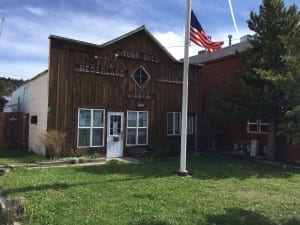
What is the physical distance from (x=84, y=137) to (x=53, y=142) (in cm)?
170

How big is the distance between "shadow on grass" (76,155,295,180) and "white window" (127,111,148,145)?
116 inches

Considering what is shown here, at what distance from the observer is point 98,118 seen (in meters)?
17.4

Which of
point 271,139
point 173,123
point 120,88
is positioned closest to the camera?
point 120,88

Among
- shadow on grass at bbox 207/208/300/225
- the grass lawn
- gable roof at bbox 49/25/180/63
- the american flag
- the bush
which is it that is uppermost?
gable roof at bbox 49/25/180/63

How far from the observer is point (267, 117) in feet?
57.6

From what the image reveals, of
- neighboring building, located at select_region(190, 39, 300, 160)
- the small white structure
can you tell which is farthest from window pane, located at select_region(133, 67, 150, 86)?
the small white structure

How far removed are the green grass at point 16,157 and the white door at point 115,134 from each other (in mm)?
3416

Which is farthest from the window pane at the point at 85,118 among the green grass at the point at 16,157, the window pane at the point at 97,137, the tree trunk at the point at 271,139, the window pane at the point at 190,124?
the tree trunk at the point at 271,139

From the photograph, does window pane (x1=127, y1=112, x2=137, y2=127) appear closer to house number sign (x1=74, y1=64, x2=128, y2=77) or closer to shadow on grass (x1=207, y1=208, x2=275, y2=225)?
house number sign (x1=74, y1=64, x2=128, y2=77)

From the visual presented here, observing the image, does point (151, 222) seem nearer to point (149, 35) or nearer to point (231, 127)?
point (149, 35)

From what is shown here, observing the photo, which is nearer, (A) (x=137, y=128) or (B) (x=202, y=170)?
(B) (x=202, y=170)

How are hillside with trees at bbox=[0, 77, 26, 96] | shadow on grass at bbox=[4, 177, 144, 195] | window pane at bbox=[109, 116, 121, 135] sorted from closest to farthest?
shadow on grass at bbox=[4, 177, 144, 195]
window pane at bbox=[109, 116, 121, 135]
hillside with trees at bbox=[0, 77, 26, 96]

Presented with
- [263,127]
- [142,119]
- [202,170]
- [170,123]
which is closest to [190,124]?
[170,123]

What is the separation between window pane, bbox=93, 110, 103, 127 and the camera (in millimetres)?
17250
